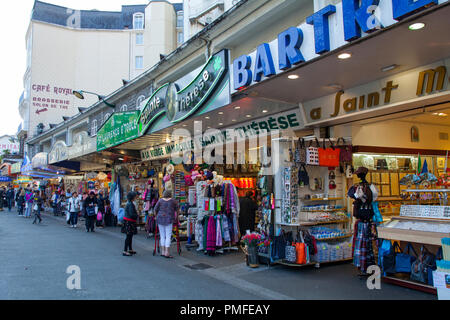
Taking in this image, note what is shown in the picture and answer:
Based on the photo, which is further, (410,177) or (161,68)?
(161,68)

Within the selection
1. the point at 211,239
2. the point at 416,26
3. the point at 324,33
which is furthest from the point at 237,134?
the point at 416,26

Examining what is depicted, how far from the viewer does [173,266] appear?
8344 mm

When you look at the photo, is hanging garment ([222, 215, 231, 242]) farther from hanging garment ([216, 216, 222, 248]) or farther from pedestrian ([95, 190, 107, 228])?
pedestrian ([95, 190, 107, 228])

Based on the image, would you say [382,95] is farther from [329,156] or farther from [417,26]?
[417,26]

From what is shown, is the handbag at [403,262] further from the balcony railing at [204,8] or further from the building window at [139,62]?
the building window at [139,62]

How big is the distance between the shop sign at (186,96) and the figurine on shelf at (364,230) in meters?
3.99

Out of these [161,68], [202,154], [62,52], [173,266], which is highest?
[62,52]

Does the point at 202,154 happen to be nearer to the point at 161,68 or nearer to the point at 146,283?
the point at 161,68

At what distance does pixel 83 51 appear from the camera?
3922cm

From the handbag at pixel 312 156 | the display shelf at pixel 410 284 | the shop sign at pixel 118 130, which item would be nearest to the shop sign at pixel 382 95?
the handbag at pixel 312 156

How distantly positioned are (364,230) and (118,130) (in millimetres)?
10254

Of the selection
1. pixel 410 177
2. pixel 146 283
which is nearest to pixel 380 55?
pixel 410 177

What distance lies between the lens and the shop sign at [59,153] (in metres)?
21.5
